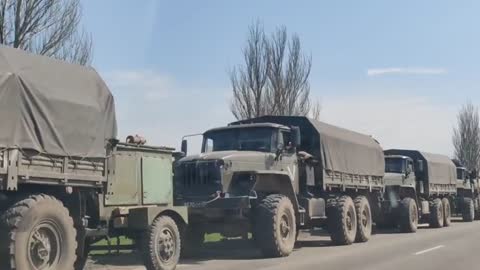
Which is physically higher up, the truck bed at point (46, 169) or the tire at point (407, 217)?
the truck bed at point (46, 169)

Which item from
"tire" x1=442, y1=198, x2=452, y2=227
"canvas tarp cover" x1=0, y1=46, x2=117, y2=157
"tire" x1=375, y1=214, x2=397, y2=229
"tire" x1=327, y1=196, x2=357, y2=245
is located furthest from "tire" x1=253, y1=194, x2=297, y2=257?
"tire" x1=442, y1=198, x2=452, y2=227

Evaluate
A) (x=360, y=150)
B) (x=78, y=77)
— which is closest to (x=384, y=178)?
(x=360, y=150)

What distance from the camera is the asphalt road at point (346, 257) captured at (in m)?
14.3

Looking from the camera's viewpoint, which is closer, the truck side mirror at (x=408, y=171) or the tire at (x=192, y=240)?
Result: the tire at (x=192, y=240)

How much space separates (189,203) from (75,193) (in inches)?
211

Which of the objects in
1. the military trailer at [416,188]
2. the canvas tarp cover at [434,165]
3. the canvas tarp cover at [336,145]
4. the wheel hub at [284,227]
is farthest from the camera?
the canvas tarp cover at [434,165]

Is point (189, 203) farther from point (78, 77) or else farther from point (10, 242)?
point (10, 242)

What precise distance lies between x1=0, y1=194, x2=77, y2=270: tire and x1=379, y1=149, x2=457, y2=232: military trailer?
17796mm

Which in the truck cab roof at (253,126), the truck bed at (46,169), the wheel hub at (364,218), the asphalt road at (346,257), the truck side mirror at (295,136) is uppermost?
the truck cab roof at (253,126)

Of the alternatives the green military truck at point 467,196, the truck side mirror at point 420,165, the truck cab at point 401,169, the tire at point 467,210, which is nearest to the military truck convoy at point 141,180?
the truck cab at point 401,169

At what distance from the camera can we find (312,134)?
19.6 meters

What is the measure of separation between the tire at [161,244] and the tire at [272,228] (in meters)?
3.38

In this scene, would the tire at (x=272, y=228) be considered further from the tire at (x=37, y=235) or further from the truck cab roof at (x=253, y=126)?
the tire at (x=37, y=235)

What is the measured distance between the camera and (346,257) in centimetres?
1617
